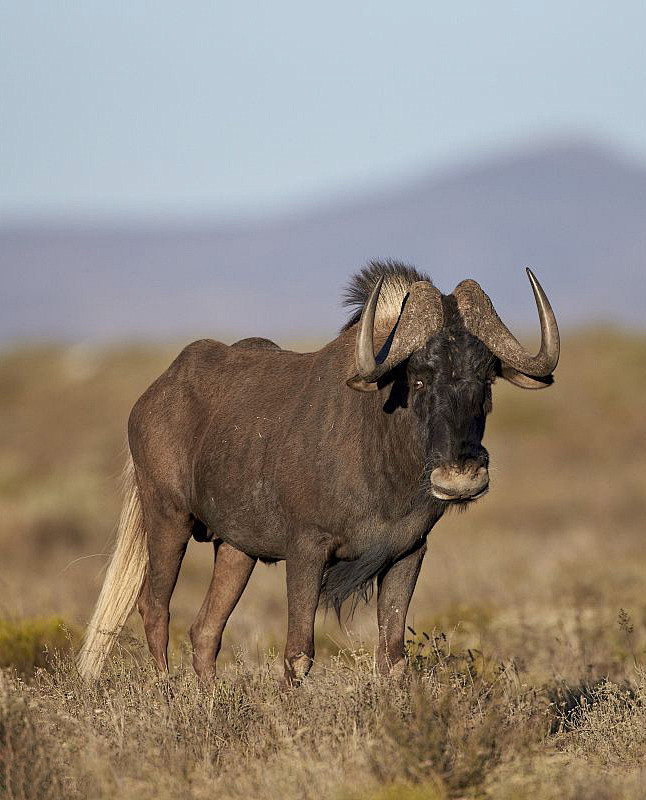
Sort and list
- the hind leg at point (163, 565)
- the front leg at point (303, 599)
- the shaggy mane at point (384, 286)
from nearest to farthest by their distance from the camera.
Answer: the front leg at point (303, 599) < the shaggy mane at point (384, 286) < the hind leg at point (163, 565)

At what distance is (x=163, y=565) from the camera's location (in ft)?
28.5

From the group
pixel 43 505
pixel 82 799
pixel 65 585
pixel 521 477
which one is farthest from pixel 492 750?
pixel 521 477

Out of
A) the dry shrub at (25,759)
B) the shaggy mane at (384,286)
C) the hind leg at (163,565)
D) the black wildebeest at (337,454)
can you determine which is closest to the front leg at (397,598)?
the black wildebeest at (337,454)

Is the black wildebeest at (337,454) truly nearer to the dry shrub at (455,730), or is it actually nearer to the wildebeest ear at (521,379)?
the wildebeest ear at (521,379)

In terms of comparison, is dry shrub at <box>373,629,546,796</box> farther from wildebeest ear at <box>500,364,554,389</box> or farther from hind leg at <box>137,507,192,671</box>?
hind leg at <box>137,507,192,671</box>

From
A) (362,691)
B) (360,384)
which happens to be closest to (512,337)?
(360,384)

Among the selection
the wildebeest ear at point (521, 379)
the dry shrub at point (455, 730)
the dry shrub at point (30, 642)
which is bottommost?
the dry shrub at point (30, 642)

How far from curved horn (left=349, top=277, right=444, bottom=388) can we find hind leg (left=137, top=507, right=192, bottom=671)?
221cm

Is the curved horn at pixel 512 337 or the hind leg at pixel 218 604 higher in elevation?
the curved horn at pixel 512 337

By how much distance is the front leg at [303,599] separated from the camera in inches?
285

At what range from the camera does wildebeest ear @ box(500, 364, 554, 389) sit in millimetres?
7316

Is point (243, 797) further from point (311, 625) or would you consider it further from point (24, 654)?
point (24, 654)

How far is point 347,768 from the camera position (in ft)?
19.1

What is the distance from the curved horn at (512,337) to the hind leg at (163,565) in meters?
2.59
